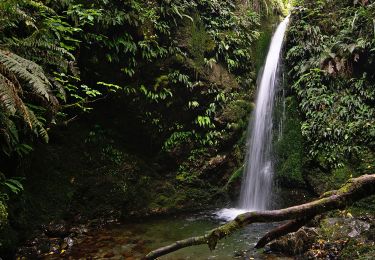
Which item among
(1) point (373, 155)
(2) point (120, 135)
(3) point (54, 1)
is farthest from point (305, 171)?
(3) point (54, 1)

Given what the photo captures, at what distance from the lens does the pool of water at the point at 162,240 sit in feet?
17.3

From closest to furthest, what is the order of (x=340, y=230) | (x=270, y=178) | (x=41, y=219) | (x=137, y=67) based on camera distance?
Result: (x=340, y=230) → (x=41, y=219) → (x=137, y=67) → (x=270, y=178)

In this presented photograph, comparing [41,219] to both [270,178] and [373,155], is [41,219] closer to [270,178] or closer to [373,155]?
[270,178]

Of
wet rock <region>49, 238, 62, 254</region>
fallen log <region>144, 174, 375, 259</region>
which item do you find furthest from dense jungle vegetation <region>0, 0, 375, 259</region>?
fallen log <region>144, 174, 375, 259</region>

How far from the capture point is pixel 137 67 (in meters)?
7.60

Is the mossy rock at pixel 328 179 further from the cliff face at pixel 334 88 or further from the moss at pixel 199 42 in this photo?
the moss at pixel 199 42

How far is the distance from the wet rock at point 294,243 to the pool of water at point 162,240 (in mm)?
208

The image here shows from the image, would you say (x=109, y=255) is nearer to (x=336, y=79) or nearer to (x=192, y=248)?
(x=192, y=248)

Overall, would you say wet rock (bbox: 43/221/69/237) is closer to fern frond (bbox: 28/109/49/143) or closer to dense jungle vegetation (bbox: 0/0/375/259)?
dense jungle vegetation (bbox: 0/0/375/259)

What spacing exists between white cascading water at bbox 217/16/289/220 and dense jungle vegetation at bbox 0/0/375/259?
10.5 inches

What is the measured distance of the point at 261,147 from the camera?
8852 millimetres

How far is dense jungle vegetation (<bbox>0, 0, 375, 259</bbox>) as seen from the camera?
20.7ft

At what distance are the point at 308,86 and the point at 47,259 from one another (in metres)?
7.25

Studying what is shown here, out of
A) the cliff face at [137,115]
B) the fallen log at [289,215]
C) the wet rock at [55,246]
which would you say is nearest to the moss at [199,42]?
the cliff face at [137,115]
